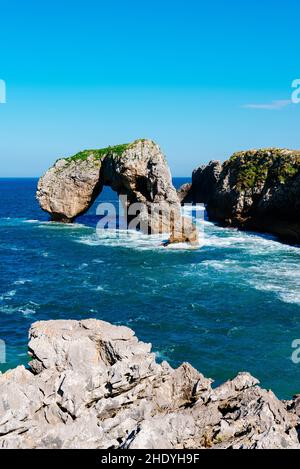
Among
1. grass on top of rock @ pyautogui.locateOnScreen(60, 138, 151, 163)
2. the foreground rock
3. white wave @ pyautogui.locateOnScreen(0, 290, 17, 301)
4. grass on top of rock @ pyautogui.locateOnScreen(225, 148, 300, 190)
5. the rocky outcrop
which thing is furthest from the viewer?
grass on top of rock @ pyautogui.locateOnScreen(60, 138, 151, 163)

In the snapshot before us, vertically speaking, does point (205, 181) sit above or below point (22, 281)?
above

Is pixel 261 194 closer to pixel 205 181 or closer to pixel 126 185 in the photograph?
pixel 126 185

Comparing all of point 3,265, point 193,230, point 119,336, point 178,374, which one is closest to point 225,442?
point 178,374

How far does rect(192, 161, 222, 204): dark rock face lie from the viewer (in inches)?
4995

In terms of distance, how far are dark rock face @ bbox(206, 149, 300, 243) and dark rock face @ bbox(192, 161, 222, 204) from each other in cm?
1698

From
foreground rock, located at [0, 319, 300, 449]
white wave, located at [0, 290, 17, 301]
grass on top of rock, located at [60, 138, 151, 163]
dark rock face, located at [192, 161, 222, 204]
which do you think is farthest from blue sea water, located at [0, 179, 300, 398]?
dark rock face, located at [192, 161, 222, 204]

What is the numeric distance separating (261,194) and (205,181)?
154 feet

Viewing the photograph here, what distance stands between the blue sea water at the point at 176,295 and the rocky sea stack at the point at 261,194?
4999 mm

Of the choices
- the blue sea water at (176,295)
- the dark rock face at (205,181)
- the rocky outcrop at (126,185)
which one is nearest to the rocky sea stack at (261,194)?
the blue sea water at (176,295)

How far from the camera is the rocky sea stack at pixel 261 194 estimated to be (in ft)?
263

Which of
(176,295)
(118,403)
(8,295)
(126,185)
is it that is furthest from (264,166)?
(118,403)

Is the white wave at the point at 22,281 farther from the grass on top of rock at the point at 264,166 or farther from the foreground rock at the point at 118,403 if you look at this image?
the grass on top of rock at the point at 264,166

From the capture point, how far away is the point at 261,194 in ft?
295

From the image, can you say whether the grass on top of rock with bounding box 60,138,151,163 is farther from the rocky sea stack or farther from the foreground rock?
the foreground rock
